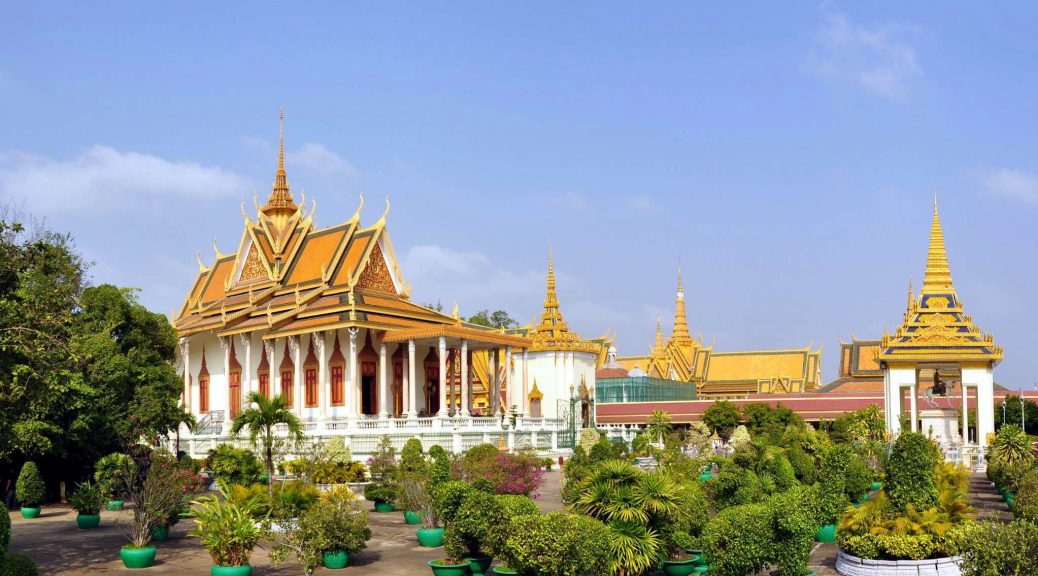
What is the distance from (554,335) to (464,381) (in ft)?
28.5

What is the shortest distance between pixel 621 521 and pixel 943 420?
115 ft

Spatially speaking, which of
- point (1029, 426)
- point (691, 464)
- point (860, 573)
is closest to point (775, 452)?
point (691, 464)

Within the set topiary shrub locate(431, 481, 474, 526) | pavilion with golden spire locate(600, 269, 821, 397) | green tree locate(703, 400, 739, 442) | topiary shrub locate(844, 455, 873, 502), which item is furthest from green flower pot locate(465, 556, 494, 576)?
pavilion with golden spire locate(600, 269, 821, 397)

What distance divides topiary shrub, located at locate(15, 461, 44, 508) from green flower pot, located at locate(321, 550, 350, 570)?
10.9 metres

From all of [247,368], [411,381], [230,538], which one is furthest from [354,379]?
[230,538]

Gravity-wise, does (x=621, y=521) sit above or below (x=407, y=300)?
below

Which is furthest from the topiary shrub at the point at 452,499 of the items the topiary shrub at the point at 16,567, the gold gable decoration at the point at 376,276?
the gold gable decoration at the point at 376,276

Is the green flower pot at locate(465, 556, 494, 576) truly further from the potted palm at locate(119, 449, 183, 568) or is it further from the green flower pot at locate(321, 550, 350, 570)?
the potted palm at locate(119, 449, 183, 568)

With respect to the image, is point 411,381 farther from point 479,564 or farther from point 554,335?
point 479,564

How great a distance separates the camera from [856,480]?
899 inches

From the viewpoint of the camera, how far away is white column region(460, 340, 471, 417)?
39334mm

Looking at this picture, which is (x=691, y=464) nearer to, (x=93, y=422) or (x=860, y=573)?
(x=860, y=573)

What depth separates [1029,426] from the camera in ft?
177

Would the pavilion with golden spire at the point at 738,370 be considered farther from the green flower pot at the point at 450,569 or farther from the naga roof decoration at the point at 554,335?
the green flower pot at the point at 450,569
